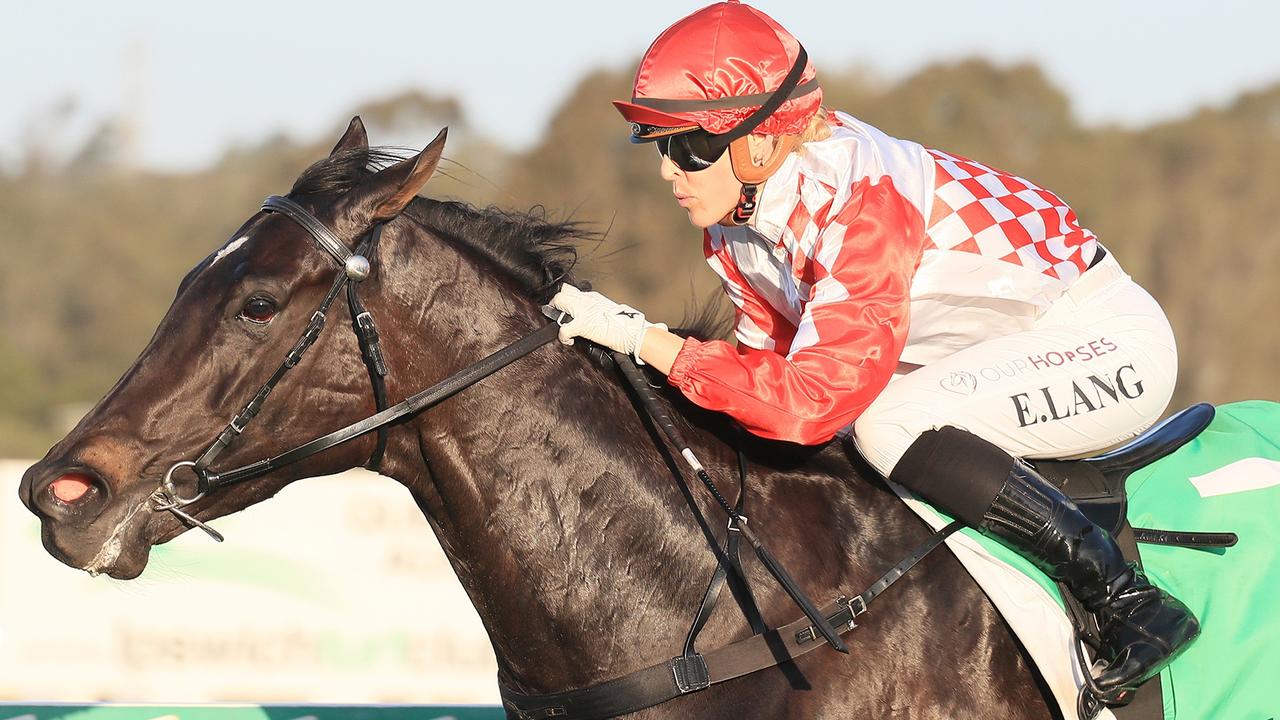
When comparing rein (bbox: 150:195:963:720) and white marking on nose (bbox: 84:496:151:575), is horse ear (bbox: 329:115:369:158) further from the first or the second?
white marking on nose (bbox: 84:496:151:575)

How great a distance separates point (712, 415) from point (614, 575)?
47cm

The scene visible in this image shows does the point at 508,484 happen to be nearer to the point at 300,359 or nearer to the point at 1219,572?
the point at 300,359

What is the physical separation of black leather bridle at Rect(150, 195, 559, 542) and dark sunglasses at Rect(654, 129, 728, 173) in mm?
543

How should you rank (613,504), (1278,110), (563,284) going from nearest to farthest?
(613,504), (563,284), (1278,110)

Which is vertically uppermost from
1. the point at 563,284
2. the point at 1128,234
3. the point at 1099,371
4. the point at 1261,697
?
the point at 563,284

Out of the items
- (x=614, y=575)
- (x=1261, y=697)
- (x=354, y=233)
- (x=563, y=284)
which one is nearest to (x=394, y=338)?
(x=354, y=233)

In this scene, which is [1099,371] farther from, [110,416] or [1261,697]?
[110,416]

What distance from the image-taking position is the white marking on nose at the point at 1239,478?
10.4ft

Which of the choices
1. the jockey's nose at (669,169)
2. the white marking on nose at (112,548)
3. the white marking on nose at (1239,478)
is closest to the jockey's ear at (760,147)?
the jockey's nose at (669,169)

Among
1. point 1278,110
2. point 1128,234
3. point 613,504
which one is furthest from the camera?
point 1278,110

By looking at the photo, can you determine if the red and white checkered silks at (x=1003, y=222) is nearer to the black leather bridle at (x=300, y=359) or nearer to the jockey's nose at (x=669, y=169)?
the jockey's nose at (x=669, y=169)

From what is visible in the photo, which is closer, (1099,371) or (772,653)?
(772,653)

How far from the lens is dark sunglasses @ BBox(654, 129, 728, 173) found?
292cm

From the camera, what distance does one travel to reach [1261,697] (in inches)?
116
